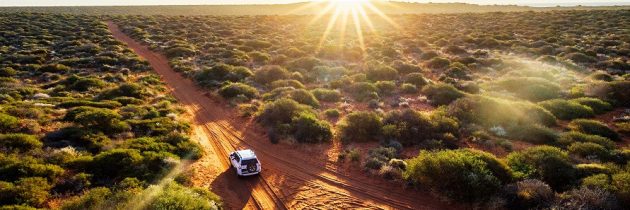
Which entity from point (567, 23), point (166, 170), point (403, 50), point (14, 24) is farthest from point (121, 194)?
point (567, 23)

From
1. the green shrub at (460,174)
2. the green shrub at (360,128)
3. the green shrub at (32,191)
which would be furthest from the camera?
the green shrub at (360,128)

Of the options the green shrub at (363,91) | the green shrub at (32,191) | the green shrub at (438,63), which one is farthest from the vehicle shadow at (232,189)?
the green shrub at (438,63)

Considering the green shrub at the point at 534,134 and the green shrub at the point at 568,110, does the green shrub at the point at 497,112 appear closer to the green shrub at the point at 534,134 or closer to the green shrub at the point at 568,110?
the green shrub at the point at 534,134

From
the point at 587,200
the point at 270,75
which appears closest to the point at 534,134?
the point at 587,200

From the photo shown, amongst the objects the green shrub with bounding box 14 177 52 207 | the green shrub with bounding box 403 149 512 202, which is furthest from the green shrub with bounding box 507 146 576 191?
the green shrub with bounding box 14 177 52 207

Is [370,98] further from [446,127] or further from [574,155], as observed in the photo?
[574,155]

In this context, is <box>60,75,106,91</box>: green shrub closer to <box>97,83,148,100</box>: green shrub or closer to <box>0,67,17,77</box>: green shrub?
<box>97,83,148,100</box>: green shrub

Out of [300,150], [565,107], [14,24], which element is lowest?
[300,150]
